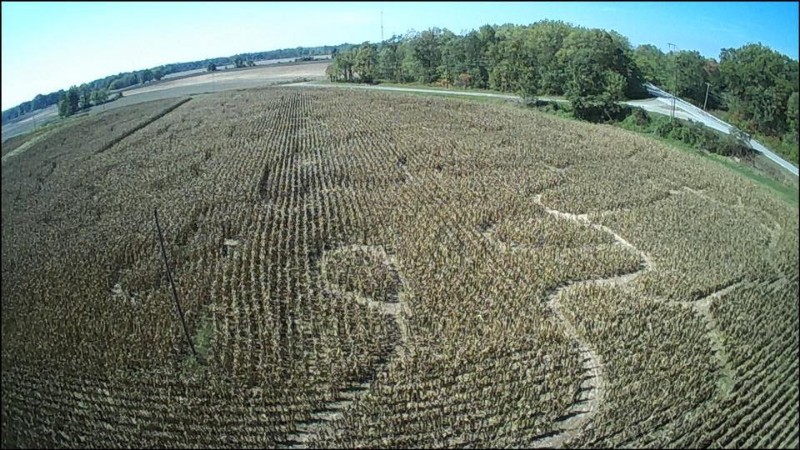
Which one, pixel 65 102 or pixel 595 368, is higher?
pixel 65 102

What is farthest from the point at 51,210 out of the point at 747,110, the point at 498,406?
the point at 747,110

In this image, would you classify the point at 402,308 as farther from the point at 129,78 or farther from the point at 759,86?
the point at 129,78

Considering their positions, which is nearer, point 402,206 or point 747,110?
point 747,110

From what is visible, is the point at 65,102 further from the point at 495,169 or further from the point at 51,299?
the point at 495,169

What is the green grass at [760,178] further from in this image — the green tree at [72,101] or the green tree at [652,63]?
the green tree at [72,101]

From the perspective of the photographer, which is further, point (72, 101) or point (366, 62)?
point (366, 62)

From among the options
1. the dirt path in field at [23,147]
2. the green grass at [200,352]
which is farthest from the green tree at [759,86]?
the dirt path in field at [23,147]

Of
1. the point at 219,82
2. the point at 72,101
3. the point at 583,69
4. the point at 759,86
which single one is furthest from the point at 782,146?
the point at 219,82
